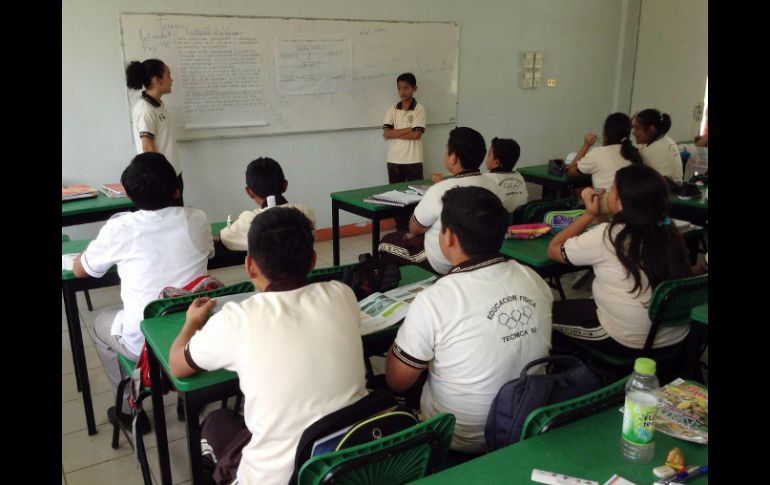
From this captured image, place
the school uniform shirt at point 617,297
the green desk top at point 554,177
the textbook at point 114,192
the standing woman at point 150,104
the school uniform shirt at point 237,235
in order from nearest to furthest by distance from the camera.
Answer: the school uniform shirt at point 617,297, the school uniform shirt at point 237,235, the textbook at point 114,192, the standing woman at point 150,104, the green desk top at point 554,177

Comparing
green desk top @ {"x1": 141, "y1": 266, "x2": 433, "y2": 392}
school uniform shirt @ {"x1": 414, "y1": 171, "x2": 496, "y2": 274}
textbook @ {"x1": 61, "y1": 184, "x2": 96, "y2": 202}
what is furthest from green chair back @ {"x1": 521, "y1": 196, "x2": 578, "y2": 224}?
textbook @ {"x1": 61, "y1": 184, "x2": 96, "y2": 202}

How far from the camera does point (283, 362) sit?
4.43ft

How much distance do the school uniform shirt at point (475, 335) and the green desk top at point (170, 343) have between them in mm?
501

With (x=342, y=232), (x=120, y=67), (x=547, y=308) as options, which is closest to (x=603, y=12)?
(x=342, y=232)

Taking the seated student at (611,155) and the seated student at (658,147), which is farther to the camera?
the seated student at (658,147)

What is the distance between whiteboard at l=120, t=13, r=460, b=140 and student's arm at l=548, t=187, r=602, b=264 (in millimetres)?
3147

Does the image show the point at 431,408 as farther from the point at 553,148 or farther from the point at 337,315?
the point at 553,148

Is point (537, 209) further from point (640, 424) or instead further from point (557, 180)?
point (640, 424)

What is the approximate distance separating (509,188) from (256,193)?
1.43 m

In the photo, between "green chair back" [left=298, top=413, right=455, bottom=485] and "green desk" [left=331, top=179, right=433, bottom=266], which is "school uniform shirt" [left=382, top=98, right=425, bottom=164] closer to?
"green desk" [left=331, top=179, right=433, bottom=266]

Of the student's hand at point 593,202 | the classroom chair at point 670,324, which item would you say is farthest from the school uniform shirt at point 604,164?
the classroom chair at point 670,324

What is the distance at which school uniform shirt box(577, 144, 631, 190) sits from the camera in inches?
164

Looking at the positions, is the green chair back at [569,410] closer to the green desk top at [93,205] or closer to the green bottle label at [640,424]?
the green bottle label at [640,424]

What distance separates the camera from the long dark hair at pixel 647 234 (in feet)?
7.04
